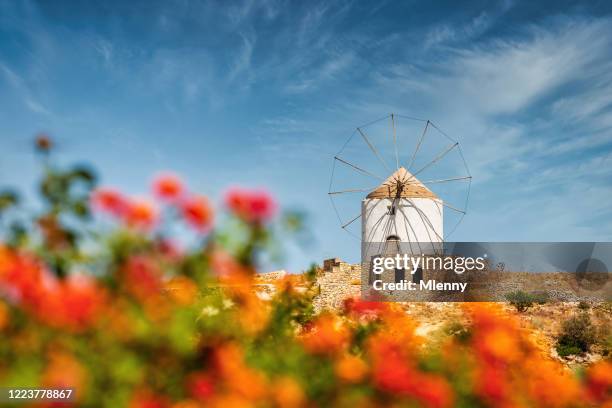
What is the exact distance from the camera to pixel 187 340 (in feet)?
7.14

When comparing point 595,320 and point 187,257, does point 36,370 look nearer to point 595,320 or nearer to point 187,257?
point 187,257

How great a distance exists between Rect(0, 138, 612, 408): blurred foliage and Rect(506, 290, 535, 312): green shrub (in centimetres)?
1583

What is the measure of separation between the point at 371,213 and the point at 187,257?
62.5 feet

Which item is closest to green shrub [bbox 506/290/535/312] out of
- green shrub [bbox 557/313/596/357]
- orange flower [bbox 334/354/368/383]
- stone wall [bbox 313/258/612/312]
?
stone wall [bbox 313/258/612/312]

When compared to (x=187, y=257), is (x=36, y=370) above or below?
below

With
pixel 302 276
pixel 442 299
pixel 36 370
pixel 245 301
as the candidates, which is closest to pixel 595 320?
pixel 442 299

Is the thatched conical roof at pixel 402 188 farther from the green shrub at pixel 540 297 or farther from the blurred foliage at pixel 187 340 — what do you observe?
the blurred foliage at pixel 187 340

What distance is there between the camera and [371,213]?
69.3ft

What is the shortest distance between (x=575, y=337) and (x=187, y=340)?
1329 centimetres

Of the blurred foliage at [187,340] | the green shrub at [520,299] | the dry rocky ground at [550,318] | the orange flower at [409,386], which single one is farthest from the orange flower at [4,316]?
the green shrub at [520,299]

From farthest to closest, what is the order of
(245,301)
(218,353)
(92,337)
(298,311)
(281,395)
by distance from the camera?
1. (298,311)
2. (245,301)
3. (218,353)
4. (92,337)
5. (281,395)

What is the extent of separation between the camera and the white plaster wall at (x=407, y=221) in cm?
2062

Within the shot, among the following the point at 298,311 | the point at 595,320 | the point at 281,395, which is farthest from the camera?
the point at 595,320

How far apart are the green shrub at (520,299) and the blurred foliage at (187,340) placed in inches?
623
